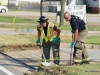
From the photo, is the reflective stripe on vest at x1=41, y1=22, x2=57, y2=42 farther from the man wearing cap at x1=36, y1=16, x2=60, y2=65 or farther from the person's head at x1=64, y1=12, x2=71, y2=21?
the person's head at x1=64, y1=12, x2=71, y2=21

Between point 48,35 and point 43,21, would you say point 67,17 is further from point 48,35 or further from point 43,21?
point 48,35

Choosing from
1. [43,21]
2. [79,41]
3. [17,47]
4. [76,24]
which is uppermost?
[43,21]

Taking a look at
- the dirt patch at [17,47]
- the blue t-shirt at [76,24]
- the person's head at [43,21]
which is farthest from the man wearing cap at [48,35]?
the dirt patch at [17,47]

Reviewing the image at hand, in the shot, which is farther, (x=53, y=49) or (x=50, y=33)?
(x=53, y=49)

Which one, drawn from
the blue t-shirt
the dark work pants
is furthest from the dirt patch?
the blue t-shirt

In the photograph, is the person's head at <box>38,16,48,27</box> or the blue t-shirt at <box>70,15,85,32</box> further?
the blue t-shirt at <box>70,15,85,32</box>

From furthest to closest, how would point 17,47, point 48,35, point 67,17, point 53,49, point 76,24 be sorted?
point 17,47
point 53,49
point 48,35
point 76,24
point 67,17

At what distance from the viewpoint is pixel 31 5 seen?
70000 mm

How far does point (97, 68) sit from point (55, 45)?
5.35ft

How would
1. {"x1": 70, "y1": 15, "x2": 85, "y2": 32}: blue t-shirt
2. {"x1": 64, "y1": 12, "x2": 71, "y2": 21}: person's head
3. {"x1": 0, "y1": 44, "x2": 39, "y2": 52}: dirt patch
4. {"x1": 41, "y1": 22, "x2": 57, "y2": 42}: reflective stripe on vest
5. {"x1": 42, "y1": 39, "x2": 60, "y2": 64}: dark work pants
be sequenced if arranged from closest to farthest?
{"x1": 64, "y1": 12, "x2": 71, "y2": 21}: person's head, {"x1": 70, "y1": 15, "x2": 85, "y2": 32}: blue t-shirt, {"x1": 41, "y1": 22, "x2": 57, "y2": 42}: reflective stripe on vest, {"x1": 42, "y1": 39, "x2": 60, "y2": 64}: dark work pants, {"x1": 0, "y1": 44, "x2": 39, "y2": 52}: dirt patch

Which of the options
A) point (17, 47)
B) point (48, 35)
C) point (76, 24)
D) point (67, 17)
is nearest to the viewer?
point (67, 17)

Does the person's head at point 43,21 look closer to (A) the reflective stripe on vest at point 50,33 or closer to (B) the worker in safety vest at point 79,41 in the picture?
(A) the reflective stripe on vest at point 50,33

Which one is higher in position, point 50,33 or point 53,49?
point 50,33

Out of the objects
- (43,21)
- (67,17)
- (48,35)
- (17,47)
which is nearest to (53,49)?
(48,35)
